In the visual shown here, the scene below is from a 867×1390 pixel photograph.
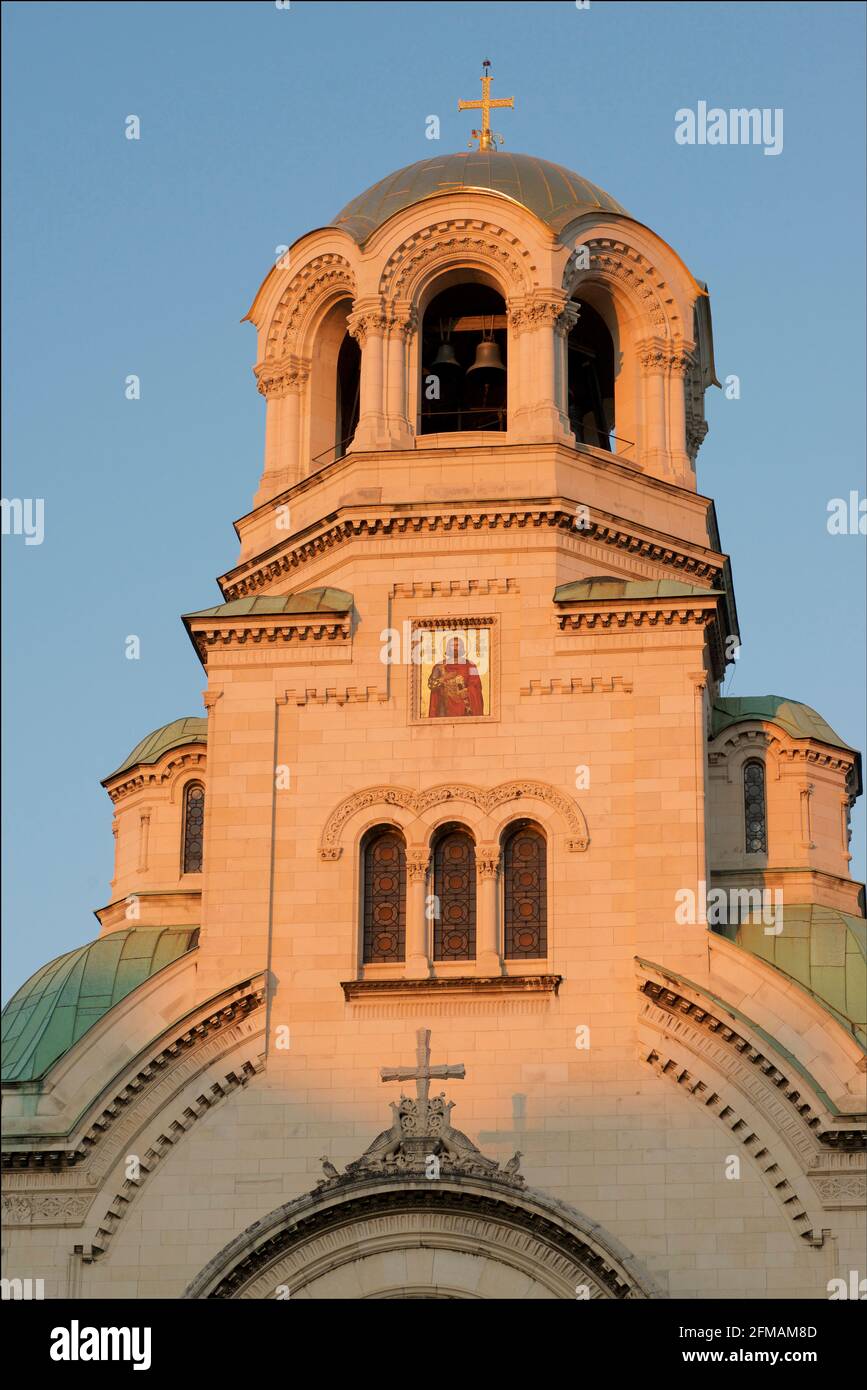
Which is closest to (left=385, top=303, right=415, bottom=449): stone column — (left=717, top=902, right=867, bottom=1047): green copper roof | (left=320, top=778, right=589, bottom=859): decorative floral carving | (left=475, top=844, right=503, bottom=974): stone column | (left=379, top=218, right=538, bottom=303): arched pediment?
(left=379, top=218, right=538, bottom=303): arched pediment

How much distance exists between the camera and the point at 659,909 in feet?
128

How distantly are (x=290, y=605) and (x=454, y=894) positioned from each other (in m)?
4.61

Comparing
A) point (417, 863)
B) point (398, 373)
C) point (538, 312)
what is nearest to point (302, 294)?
point (398, 373)

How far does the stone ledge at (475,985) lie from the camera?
127 feet

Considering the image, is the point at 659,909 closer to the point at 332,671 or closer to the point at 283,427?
the point at 332,671

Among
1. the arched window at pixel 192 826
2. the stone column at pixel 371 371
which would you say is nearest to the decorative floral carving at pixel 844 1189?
the arched window at pixel 192 826

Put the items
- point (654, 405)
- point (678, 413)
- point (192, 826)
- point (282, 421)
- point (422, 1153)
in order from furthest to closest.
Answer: point (192, 826)
point (282, 421)
point (678, 413)
point (654, 405)
point (422, 1153)

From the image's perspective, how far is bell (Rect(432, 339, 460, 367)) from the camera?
44125 mm

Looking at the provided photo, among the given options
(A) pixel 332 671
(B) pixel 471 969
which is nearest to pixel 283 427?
(A) pixel 332 671

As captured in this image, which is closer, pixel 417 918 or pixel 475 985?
pixel 475 985

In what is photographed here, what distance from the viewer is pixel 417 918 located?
39.2 metres

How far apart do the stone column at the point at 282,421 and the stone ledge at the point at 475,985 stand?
8420 millimetres

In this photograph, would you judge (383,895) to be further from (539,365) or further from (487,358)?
(487,358)
